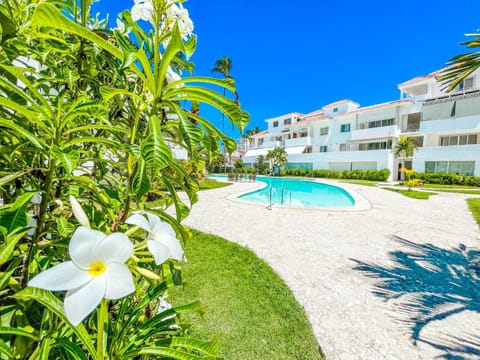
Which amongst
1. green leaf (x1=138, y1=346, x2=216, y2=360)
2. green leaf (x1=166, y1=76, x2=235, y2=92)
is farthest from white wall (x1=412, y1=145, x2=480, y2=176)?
green leaf (x1=138, y1=346, x2=216, y2=360)

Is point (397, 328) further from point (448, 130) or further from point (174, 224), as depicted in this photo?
point (448, 130)

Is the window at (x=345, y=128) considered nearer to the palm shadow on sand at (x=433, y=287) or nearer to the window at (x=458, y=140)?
the window at (x=458, y=140)

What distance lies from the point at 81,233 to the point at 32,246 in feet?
1.91

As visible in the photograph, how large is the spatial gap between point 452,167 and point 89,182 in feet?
115

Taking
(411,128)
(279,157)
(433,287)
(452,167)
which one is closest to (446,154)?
(452,167)

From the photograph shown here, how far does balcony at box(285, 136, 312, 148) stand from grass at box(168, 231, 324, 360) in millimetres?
40088

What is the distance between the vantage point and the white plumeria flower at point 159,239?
646 mm

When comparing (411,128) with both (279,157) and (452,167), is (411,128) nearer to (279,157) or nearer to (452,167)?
(452,167)

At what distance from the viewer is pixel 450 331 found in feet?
9.87

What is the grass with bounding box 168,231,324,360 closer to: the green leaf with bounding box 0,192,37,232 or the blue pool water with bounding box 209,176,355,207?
the green leaf with bounding box 0,192,37,232

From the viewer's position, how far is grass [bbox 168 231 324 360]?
106 inches

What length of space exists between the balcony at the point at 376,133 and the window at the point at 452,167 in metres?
5.42

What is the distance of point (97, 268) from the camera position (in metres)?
0.58

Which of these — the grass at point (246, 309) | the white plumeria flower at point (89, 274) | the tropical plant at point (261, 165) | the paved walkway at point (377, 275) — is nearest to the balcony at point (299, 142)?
the tropical plant at point (261, 165)
